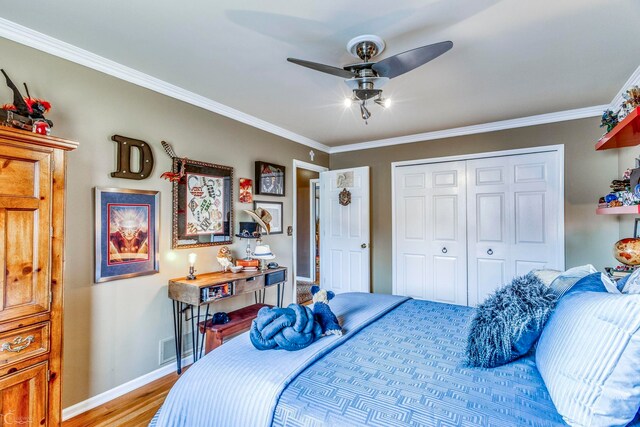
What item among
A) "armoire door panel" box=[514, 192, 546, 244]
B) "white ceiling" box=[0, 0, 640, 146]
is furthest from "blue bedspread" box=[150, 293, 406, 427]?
"armoire door panel" box=[514, 192, 546, 244]

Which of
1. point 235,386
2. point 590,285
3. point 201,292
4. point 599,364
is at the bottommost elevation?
point 235,386

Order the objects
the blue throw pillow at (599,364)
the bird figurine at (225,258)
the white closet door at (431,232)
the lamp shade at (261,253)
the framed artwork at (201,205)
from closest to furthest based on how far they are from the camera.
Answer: the blue throw pillow at (599,364)
the framed artwork at (201,205)
the bird figurine at (225,258)
the lamp shade at (261,253)
the white closet door at (431,232)

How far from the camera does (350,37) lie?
6.13 feet

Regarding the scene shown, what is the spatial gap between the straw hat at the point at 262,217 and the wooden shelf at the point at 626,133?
290cm

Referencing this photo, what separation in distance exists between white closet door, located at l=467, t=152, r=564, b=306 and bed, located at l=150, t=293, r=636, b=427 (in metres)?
2.28

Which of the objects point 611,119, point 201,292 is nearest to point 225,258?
point 201,292

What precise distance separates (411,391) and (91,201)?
2263mm

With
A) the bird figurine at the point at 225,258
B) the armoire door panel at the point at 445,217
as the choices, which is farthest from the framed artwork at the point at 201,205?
the armoire door panel at the point at 445,217

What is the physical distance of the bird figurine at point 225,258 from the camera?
2.84 m

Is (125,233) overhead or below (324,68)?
below

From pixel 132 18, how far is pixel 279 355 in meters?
1.95

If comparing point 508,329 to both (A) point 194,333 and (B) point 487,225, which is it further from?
(B) point 487,225

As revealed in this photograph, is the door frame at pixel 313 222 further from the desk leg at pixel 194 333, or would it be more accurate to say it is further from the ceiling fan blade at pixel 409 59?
the ceiling fan blade at pixel 409 59

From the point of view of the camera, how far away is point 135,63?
2.20 metres
